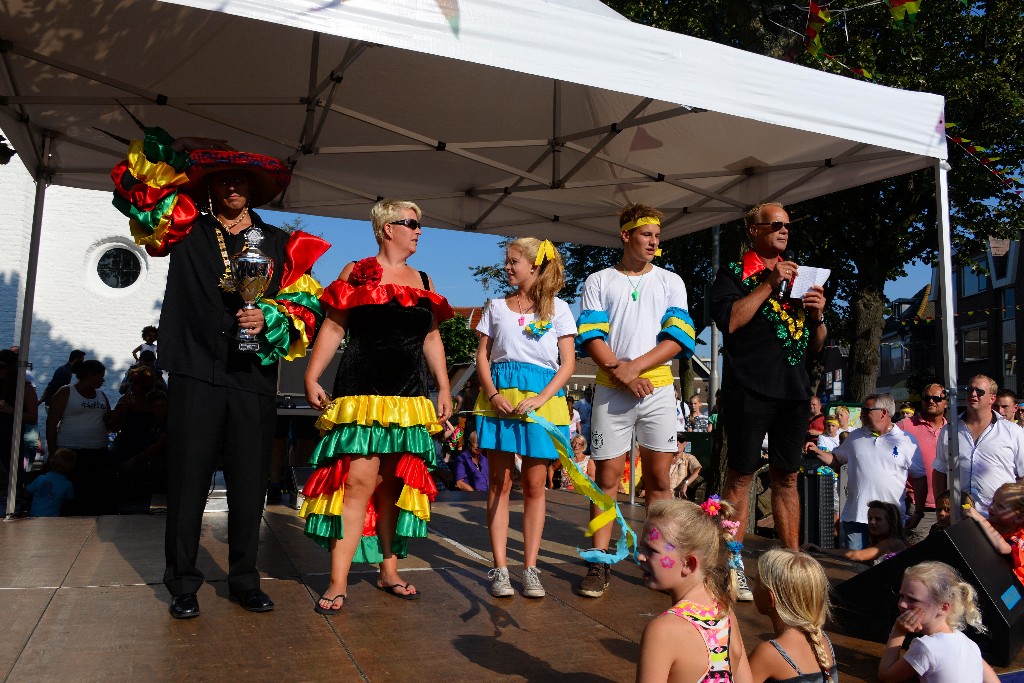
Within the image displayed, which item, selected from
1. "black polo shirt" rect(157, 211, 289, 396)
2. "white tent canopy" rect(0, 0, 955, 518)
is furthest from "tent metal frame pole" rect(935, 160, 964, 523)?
"black polo shirt" rect(157, 211, 289, 396)

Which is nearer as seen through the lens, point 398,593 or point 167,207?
point 167,207

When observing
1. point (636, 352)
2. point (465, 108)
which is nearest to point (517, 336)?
point (636, 352)

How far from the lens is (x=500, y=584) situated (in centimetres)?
409

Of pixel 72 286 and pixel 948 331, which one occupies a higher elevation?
pixel 72 286

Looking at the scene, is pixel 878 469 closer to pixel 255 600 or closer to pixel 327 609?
pixel 327 609

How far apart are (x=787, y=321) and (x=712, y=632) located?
240cm

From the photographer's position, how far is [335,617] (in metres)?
3.69

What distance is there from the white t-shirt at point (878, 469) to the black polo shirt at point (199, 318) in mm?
4880

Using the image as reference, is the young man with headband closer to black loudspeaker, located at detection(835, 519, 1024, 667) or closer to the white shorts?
the white shorts

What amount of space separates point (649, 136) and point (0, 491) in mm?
6333

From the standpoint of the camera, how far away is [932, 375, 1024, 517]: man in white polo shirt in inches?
226

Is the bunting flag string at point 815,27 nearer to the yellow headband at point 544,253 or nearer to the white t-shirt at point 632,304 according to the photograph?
the white t-shirt at point 632,304

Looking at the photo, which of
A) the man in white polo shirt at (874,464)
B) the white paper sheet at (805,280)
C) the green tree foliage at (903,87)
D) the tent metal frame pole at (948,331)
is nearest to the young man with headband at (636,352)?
the white paper sheet at (805,280)

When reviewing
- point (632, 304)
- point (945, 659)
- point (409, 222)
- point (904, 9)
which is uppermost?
point (904, 9)
